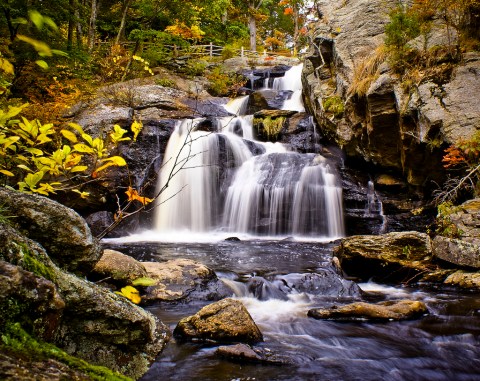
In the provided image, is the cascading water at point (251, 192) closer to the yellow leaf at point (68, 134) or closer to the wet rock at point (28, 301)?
the yellow leaf at point (68, 134)

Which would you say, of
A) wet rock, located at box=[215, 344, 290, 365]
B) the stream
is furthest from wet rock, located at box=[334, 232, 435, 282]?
wet rock, located at box=[215, 344, 290, 365]

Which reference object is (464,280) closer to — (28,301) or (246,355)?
(246,355)

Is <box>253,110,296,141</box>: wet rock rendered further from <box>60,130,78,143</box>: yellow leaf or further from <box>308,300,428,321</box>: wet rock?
<box>60,130,78,143</box>: yellow leaf


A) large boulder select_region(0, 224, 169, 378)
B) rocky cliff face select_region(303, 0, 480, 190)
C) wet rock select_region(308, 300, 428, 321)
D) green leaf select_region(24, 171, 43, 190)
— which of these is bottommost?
wet rock select_region(308, 300, 428, 321)

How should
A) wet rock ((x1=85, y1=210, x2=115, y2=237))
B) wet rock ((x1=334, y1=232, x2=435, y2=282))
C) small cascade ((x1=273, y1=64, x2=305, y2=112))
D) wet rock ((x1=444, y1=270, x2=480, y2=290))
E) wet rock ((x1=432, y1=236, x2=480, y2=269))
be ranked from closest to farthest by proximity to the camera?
wet rock ((x1=444, y1=270, x2=480, y2=290)), wet rock ((x1=432, y1=236, x2=480, y2=269)), wet rock ((x1=334, y1=232, x2=435, y2=282)), wet rock ((x1=85, y1=210, x2=115, y2=237)), small cascade ((x1=273, y1=64, x2=305, y2=112))

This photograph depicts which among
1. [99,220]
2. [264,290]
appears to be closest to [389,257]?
[264,290]

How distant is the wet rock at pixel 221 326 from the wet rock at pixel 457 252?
404cm

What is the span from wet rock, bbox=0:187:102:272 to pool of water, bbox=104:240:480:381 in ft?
4.90

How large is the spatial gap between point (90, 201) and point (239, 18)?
25.8 m

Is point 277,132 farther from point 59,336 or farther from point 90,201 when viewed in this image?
point 59,336

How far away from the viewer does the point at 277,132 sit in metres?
14.3

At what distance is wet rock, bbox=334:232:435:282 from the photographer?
6.36 metres

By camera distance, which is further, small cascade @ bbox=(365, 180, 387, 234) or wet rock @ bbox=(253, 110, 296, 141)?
wet rock @ bbox=(253, 110, 296, 141)

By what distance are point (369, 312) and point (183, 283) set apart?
2.75m
